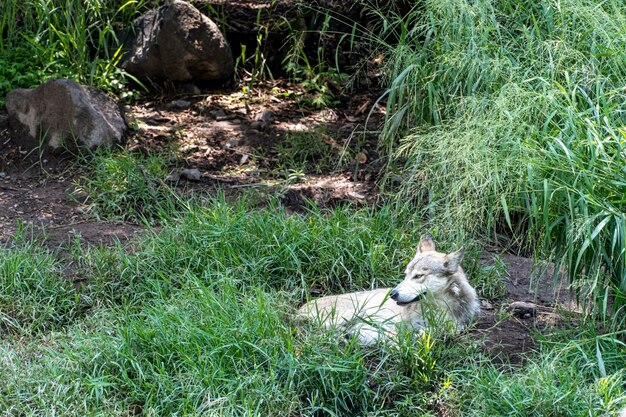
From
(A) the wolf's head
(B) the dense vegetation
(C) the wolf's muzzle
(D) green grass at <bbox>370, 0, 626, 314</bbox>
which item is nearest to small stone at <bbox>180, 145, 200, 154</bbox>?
(B) the dense vegetation

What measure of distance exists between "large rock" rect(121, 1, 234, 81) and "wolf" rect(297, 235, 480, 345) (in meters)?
3.63

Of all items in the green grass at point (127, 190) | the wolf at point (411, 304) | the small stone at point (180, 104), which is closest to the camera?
the wolf at point (411, 304)

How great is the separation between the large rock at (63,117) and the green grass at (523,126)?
2210 millimetres

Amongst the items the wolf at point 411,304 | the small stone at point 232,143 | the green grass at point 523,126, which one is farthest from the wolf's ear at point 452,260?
the small stone at point 232,143

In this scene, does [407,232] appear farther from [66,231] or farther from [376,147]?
[66,231]

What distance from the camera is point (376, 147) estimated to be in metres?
7.64

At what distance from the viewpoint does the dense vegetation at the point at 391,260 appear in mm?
4680

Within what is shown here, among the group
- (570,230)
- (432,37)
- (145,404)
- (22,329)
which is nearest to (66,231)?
(22,329)

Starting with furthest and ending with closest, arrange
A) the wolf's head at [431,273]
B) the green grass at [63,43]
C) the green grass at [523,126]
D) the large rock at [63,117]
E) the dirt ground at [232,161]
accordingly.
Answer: the green grass at [63,43]
the large rock at [63,117]
the dirt ground at [232,161]
the wolf's head at [431,273]
the green grass at [523,126]

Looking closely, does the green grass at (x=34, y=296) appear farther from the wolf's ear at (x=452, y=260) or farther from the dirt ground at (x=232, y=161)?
the wolf's ear at (x=452, y=260)

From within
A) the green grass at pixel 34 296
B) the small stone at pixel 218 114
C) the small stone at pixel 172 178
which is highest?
the small stone at pixel 218 114

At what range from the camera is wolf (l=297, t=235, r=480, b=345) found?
5074 mm

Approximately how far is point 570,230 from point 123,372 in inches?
89.8

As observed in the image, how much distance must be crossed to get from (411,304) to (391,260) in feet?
2.37
